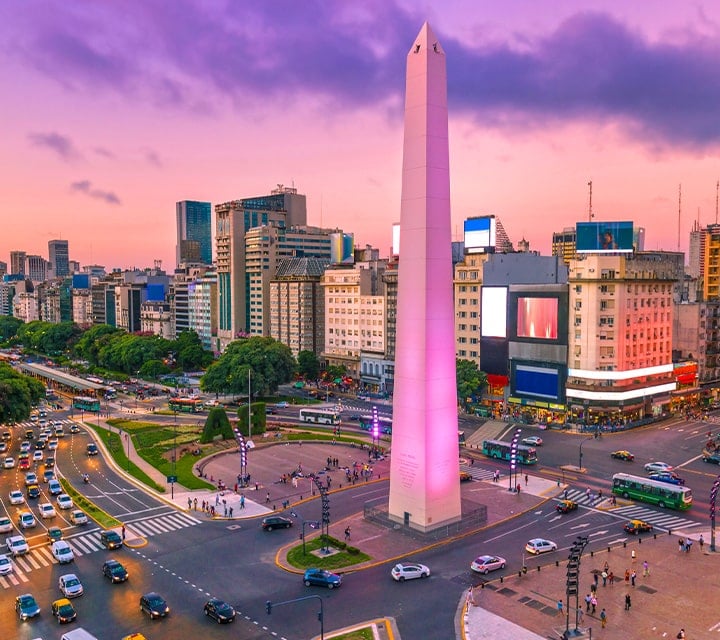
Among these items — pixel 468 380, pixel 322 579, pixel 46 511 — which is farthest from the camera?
pixel 468 380

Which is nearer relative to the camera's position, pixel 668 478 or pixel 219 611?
pixel 219 611

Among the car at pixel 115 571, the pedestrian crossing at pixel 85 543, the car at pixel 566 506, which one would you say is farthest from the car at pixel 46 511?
the car at pixel 566 506

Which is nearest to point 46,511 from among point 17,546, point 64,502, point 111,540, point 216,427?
point 64,502

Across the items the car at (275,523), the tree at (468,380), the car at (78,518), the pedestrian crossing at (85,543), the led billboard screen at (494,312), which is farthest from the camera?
the led billboard screen at (494,312)

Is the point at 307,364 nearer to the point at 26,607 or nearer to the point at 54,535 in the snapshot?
the point at 54,535

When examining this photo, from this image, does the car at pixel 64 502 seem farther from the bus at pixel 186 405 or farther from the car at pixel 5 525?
the bus at pixel 186 405
